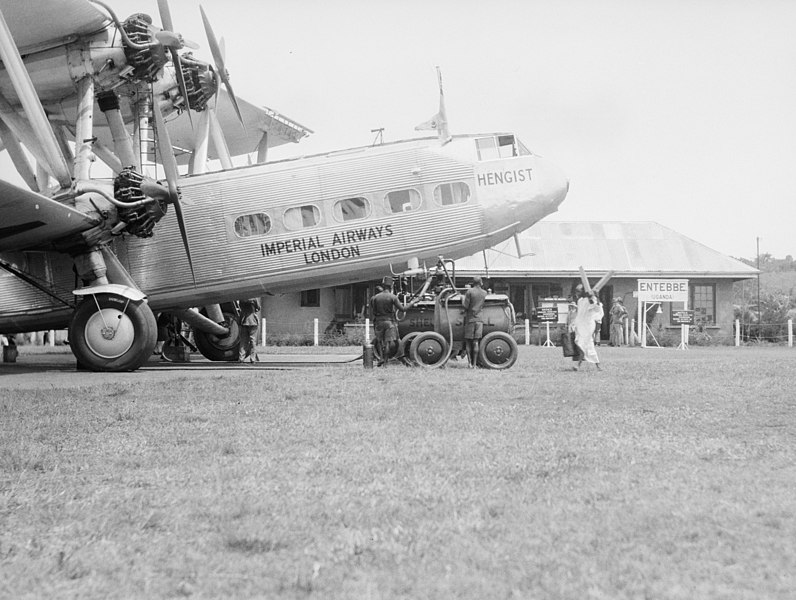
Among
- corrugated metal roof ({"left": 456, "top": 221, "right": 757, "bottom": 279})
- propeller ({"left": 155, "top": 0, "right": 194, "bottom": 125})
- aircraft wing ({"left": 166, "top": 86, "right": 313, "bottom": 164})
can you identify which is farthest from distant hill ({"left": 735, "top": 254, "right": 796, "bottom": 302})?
propeller ({"left": 155, "top": 0, "right": 194, "bottom": 125})

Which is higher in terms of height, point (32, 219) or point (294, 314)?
point (32, 219)

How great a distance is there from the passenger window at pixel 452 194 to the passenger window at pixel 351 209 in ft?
4.85

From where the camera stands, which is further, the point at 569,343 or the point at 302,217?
the point at 302,217

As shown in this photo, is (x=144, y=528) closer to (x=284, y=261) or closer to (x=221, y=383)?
(x=221, y=383)

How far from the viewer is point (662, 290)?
1307 inches

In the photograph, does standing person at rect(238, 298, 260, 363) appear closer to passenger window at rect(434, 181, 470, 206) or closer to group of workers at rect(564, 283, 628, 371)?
passenger window at rect(434, 181, 470, 206)

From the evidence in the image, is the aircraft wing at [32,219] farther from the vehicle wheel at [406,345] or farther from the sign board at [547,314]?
the sign board at [547,314]

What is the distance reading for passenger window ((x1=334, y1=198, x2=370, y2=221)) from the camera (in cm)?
1661

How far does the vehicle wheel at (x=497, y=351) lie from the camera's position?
15.7 m

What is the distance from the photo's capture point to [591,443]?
6.89 meters

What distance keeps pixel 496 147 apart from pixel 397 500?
42.4 ft

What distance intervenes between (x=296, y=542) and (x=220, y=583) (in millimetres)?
627

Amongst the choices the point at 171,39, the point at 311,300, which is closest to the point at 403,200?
the point at 171,39

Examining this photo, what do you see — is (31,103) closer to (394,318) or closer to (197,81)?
(197,81)
